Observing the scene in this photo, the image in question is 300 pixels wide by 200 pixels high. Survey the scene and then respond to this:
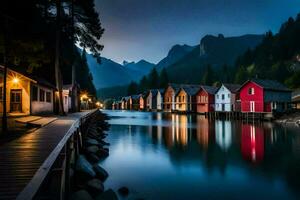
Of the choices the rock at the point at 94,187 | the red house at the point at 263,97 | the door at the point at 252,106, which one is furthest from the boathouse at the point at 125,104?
the rock at the point at 94,187

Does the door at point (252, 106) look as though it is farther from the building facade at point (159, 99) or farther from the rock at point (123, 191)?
the building facade at point (159, 99)

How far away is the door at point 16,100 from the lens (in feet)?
91.2

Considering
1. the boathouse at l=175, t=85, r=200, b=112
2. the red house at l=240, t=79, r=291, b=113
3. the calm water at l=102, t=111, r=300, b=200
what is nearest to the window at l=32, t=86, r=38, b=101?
the calm water at l=102, t=111, r=300, b=200

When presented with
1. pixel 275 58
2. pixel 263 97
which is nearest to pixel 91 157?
pixel 263 97

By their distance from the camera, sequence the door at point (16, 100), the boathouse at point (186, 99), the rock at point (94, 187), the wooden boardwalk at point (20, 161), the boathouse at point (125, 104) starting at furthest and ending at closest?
1. the boathouse at point (125, 104)
2. the boathouse at point (186, 99)
3. the door at point (16, 100)
4. the rock at point (94, 187)
5. the wooden boardwalk at point (20, 161)

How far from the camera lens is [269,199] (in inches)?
461

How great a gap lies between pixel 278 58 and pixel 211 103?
65830 millimetres

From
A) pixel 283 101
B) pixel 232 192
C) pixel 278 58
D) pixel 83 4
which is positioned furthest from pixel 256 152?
pixel 278 58

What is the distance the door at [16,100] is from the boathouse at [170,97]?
249ft

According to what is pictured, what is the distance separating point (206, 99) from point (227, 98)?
35.0 ft

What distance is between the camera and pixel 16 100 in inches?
1102

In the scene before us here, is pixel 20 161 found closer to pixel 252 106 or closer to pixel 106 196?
pixel 106 196

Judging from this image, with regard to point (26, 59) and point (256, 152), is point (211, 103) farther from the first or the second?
point (26, 59)

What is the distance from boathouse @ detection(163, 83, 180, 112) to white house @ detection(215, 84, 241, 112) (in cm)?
2538
